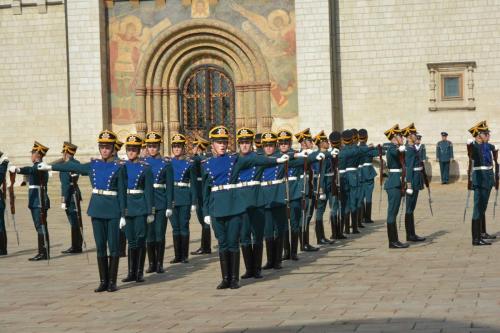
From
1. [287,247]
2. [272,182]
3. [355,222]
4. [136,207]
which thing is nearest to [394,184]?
[287,247]

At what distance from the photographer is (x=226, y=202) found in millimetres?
11781

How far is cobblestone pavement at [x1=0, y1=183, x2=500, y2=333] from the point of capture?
29.3 feet

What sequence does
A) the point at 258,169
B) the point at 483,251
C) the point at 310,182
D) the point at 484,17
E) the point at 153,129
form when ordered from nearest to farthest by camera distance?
the point at 258,169 → the point at 483,251 → the point at 310,182 → the point at 484,17 → the point at 153,129

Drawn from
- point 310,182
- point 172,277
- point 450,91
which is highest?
point 450,91

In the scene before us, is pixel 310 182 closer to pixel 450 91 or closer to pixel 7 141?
pixel 450 91

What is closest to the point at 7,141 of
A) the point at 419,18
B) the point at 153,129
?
the point at 153,129

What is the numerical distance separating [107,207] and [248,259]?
175 centimetres

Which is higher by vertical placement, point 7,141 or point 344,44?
point 344,44

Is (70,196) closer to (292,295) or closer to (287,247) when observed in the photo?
(287,247)

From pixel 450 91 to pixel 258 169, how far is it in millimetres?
16711

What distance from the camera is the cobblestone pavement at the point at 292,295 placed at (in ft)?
29.3

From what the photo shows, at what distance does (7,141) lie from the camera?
1198 inches

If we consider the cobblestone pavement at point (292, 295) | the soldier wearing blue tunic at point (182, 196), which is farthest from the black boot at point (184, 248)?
the cobblestone pavement at point (292, 295)

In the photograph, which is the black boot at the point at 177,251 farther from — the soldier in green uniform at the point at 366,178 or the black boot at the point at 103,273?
the soldier in green uniform at the point at 366,178
